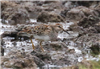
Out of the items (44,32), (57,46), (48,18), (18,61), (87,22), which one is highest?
(44,32)

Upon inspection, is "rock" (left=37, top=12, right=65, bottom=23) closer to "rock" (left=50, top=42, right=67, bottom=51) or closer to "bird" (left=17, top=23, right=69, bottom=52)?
"rock" (left=50, top=42, right=67, bottom=51)

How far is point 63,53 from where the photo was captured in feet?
12.5

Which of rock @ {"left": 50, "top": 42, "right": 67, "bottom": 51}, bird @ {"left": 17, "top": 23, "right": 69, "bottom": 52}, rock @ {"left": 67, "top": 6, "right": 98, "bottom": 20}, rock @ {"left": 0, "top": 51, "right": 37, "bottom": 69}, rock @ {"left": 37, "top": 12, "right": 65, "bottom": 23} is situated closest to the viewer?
rock @ {"left": 0, "top": 51, "right": 37, "bottom": 69}

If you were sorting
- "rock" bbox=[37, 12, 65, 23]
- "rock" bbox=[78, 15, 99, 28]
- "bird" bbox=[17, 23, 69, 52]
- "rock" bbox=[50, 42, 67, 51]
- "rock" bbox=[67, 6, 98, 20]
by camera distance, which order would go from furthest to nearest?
"rock" bbox=[67, 6, 98, 20]
"rock" bbox=[37, 12, 65, 23]
"rock" bbox=[78, 15, 99, 28]
"rock" bbox=[50, 42, 67, 51]
"bird" bbox=[17, 23, 69, 52]

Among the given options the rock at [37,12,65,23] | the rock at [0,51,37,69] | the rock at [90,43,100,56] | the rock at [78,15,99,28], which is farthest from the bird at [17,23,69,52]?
the rock at [37,12,65,23]

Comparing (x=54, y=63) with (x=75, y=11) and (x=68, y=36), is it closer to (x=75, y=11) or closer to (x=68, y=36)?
(x=68, y=36)

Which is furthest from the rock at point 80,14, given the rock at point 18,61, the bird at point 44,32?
the rock at point 18,61

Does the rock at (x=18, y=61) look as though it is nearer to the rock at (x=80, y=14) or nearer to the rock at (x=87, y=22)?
the rock at (x=87, y=22)

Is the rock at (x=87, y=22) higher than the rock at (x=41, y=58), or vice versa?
the rock at (x=41, y=58)

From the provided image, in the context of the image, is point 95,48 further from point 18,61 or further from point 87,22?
point 87,22

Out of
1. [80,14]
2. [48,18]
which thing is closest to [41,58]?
[48,18]

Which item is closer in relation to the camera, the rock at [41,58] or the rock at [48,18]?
the rock at [41,58]

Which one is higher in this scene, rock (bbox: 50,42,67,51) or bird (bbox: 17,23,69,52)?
bird (bbox: 17,23,69,52)

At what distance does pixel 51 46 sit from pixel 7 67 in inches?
67.9
